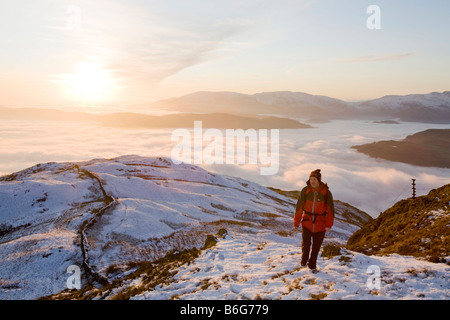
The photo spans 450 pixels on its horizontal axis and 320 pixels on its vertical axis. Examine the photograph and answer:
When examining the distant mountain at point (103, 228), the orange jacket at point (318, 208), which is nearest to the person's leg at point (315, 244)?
the orange jacket at point (318, 208)

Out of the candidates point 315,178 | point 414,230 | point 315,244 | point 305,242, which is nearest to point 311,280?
point 315,244

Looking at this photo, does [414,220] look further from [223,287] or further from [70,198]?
[70,198]

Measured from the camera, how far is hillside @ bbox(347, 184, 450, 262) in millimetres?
12619

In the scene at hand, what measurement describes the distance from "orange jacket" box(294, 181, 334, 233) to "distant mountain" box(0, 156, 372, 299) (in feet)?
25.8

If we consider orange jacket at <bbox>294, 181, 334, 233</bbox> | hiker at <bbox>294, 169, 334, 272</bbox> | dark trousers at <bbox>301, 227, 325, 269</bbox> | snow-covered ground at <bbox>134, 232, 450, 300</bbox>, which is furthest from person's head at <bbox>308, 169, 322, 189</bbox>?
snow-covered ground at <bbox>134, 232, 450, 300</bbox>

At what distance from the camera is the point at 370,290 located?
8992 mm

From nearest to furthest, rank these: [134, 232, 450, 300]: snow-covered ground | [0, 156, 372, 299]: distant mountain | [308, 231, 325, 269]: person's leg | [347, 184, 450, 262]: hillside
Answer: [134, 232, 450, 300]: snow-covered ground → [308, 231, 325, 269]: person's leg → [347, 184, 450, 262]: hillside → [0, 156, 372, 299]: distant mountain

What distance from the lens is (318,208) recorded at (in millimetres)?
10500

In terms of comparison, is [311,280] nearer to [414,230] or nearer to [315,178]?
[315,178]

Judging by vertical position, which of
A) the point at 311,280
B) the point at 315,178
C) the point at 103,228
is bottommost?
the point at 103,228

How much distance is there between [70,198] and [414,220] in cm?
5150

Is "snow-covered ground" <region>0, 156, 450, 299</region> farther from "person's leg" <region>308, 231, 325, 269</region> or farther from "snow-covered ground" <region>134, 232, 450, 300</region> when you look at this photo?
"person's leg" <region>308, 231, 325, 269</region>

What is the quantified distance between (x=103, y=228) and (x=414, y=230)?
3155cm

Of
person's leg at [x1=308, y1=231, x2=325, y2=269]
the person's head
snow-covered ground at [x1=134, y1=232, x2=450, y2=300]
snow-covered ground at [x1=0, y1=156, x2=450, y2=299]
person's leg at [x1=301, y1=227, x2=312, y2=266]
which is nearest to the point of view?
snow-covered ground at [x1=134, y1=232, x2=450, y2=300]
